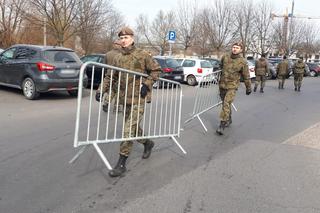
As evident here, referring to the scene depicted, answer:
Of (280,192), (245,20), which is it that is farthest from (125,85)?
(245,20)

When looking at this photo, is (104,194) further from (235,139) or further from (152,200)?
(235,139)

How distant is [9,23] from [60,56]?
2534 cm

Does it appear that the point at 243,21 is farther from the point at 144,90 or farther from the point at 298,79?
the point at 144,90

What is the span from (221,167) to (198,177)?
1.99 ft

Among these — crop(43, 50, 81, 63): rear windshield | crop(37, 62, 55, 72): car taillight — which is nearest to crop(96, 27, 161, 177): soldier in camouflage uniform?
crop(37, 62, 55, 72): car taillight

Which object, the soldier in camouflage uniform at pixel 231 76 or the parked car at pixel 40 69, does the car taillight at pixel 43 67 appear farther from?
the soldier in camouflage uniform at pixel 231 76

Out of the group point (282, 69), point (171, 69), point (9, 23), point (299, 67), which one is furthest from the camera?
point (9, 23)

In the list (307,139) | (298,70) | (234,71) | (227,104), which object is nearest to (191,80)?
(298,70)

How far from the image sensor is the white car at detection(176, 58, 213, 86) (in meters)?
19.4

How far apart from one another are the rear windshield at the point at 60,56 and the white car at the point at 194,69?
8.92 m

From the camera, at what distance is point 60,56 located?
11.3 meters

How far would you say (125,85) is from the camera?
498cm

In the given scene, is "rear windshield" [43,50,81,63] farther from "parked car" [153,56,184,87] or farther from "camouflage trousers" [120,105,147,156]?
"camouflage trousers" [120,105,147,156]

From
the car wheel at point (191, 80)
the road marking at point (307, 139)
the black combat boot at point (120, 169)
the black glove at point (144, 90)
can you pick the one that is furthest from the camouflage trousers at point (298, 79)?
the black combat boot at point (120, 169)
